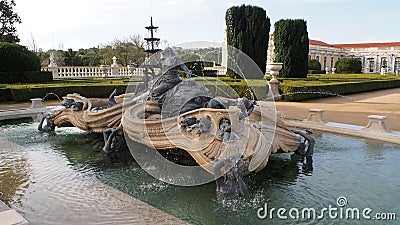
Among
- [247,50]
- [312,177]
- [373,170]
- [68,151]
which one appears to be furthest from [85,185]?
[247,50]

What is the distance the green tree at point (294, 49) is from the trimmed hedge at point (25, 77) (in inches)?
616

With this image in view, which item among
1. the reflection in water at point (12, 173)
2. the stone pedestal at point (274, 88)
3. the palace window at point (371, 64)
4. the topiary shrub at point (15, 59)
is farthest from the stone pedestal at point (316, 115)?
the palace window at point (371, 64)

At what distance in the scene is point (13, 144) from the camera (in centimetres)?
759

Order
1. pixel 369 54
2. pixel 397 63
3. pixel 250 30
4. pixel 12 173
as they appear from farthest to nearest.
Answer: pixel 369 54
pixel 397 63
pixel 250 30
pixel 12 173

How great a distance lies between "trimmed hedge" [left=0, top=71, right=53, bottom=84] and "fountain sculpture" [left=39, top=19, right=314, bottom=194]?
44.0 feet

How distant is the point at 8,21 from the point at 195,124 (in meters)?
29.2

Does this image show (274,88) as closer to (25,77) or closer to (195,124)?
(195,124)

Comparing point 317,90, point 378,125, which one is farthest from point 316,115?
point 317,90

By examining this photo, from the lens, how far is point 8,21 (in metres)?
28.2

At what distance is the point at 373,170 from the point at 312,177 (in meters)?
1.16

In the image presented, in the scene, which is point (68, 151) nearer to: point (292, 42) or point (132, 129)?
point (132, 129)

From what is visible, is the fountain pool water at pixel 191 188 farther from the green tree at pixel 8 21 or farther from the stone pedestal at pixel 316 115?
the green tree at pixel 8 21

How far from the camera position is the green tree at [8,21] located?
91.2ft

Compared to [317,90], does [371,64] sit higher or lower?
higher
